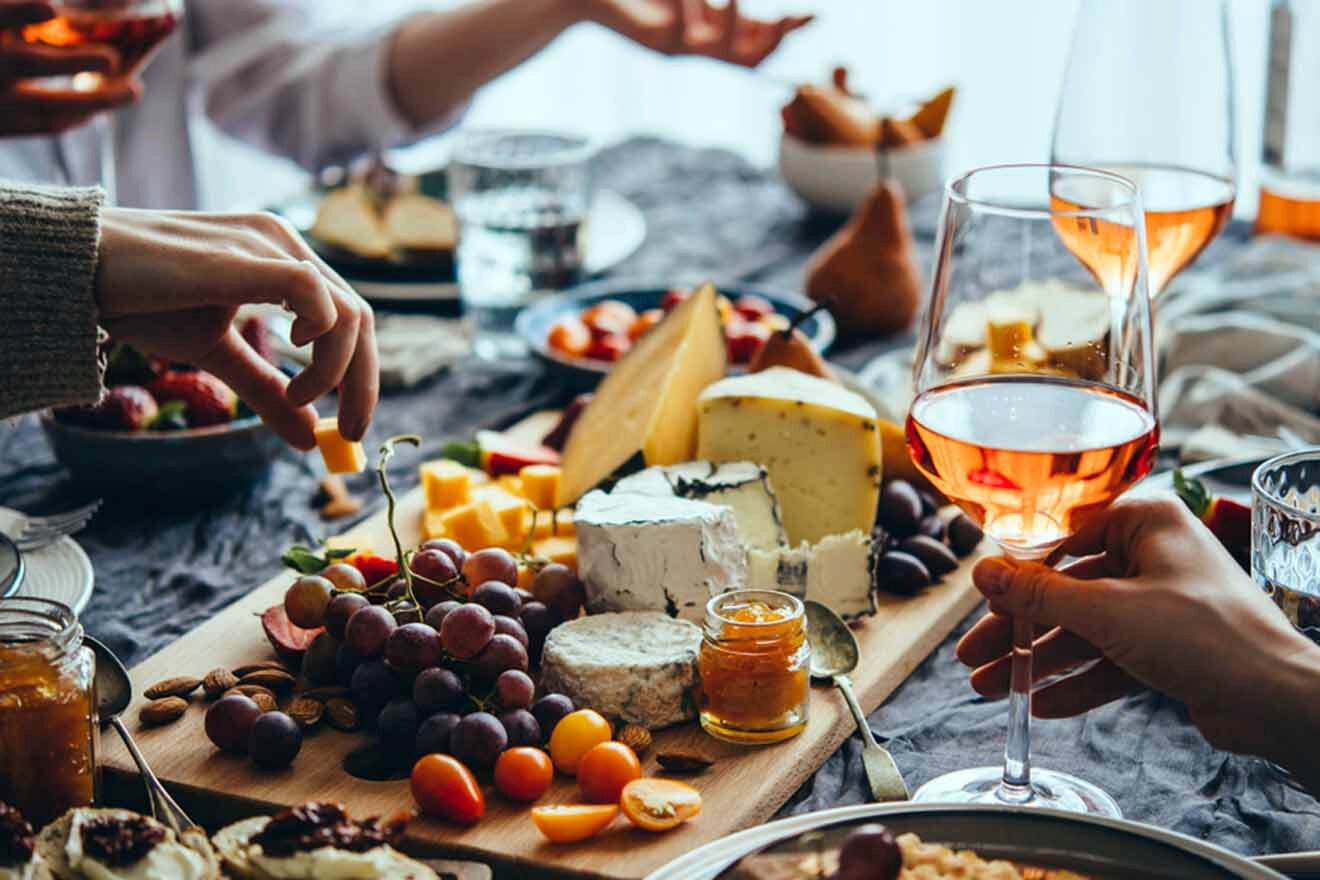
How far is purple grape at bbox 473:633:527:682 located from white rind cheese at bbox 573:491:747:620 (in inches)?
5.2

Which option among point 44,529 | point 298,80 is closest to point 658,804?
point 44,529

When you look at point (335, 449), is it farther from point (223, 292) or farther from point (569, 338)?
point (569, 338)

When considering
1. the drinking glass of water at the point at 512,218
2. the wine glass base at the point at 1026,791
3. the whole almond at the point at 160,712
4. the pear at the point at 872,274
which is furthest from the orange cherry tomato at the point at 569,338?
the wine glass base at the point at 1026,791

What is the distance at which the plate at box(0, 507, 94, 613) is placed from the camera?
1.16 metres

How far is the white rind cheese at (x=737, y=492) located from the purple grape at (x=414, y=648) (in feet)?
0.81

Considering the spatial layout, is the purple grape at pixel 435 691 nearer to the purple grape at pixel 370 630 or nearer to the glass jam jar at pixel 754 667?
the purple grape at pixel 370 630

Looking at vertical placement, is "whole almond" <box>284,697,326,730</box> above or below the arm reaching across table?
below

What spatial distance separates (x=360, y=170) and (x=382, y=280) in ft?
0.99

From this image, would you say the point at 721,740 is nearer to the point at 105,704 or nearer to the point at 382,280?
the point at 105,704

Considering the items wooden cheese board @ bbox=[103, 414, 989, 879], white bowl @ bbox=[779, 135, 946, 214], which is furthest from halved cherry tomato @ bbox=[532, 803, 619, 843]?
white bowl @ bbox=[779, 135, 946, 214]

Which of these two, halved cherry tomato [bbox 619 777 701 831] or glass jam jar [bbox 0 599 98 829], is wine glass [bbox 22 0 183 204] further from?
halved cherry tomato [bbox 619 777 701 831]

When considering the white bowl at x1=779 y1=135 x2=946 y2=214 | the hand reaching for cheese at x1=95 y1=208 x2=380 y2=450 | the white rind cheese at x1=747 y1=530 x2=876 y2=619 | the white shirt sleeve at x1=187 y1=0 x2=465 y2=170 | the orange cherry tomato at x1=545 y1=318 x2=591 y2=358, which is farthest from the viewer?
the white shirt sleeve at x1=187 y1=0 x2=465 y2=170

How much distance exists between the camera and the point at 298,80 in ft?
7.92

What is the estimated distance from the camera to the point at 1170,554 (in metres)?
0.86
